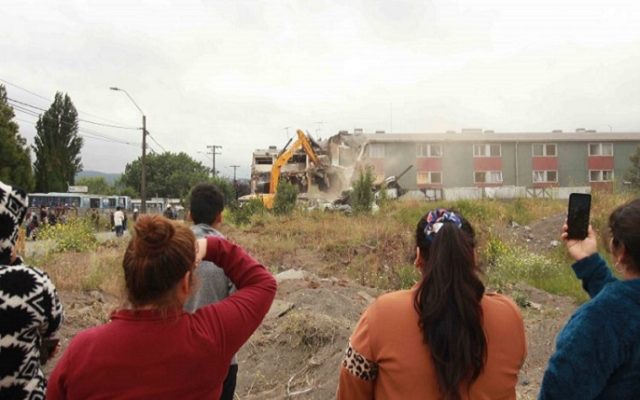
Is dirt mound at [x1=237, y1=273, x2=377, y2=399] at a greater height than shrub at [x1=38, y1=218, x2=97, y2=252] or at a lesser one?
lesser

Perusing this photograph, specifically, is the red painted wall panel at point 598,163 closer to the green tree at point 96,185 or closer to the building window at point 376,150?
the building window at point 376,150

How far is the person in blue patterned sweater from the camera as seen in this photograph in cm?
195

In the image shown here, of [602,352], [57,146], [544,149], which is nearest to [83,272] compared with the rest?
[602,352]

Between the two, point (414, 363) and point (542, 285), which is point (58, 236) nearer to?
point (542, 285)

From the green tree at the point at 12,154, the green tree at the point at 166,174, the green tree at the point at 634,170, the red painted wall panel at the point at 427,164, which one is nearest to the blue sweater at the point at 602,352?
the green tree at the point at 12,154

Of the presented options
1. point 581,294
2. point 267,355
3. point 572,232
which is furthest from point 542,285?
point 572,232

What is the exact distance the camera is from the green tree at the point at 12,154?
32.2m

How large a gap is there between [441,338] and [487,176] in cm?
4664

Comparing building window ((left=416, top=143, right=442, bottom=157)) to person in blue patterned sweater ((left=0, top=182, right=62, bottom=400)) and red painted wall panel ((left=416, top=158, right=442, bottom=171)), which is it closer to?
red painted wall panel ((left=416, top=158, right=442, bottom=171))

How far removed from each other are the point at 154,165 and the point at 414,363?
90186 millimetres

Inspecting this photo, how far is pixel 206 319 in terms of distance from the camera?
1955 mm

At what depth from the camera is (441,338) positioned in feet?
6.08

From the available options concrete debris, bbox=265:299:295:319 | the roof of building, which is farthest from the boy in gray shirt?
the roof of building

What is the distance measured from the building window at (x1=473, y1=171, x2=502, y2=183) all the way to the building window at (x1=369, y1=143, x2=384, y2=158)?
8.59 metres
